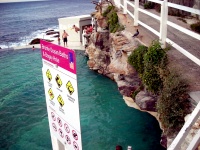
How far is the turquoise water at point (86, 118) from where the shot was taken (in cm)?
1282

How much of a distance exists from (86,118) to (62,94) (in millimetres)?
12000

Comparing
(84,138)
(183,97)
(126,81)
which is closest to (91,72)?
(84,138)

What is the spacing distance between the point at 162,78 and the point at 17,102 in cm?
1418

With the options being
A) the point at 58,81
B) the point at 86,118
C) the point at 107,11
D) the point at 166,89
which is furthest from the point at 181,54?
the point at 107,11

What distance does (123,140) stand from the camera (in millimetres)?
12727

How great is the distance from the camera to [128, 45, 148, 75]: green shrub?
8380mm

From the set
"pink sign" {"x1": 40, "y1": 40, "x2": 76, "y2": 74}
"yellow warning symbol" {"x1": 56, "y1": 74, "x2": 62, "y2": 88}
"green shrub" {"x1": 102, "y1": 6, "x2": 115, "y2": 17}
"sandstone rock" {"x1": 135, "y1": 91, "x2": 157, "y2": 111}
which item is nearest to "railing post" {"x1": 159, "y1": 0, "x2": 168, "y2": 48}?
"sandstone rock" {"x1": 135, "y1": 91, "x2": 157, "y2": 111}

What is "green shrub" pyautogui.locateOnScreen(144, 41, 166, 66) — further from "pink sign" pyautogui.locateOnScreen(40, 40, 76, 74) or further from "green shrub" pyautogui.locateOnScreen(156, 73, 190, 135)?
"pink sign" pyautogui.locateOnScreen(40, 40, 76, 74)

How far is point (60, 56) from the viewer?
3.35m

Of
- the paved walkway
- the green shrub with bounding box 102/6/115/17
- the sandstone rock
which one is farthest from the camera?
the green shrub with bounding box 102/6/115/17

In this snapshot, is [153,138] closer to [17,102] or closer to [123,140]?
[123,140]

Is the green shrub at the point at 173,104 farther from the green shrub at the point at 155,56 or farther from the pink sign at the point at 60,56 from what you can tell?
the pink sign at the point at 60,56

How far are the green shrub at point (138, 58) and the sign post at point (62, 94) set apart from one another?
4.87m

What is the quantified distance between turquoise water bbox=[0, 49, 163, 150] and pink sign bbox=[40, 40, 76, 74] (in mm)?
9289
